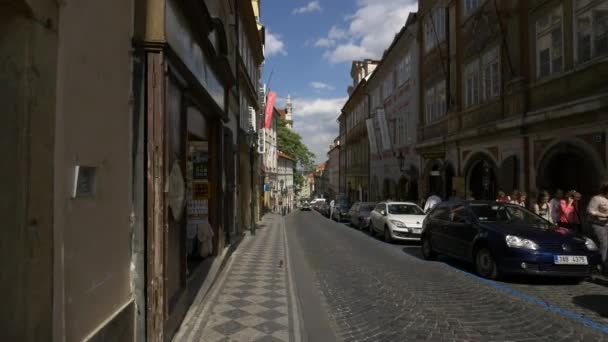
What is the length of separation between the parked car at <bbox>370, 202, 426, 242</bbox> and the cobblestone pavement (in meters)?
5.07

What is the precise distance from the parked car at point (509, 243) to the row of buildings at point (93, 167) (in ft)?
19.3

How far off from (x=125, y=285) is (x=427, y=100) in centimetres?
2325

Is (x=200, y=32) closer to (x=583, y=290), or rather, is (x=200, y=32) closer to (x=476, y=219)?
(x=476, y=219)

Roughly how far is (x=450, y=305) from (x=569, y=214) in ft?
19.3

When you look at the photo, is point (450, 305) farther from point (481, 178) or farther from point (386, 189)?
point (386, 189)

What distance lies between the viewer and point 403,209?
1869 cm

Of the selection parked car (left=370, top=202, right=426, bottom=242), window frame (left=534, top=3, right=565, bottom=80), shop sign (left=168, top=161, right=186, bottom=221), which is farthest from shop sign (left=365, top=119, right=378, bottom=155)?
shop sign (left=168, top=161, right=186, bottom=221)

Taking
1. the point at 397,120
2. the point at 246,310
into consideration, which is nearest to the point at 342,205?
the point at 397,120

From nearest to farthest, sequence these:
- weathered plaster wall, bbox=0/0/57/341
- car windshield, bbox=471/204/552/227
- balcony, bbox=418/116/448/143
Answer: weathered plaster wall, bbox=0/0/57/341, car windshield, bbox=471/204/552/227, balcony, bbox=418/116/448/143

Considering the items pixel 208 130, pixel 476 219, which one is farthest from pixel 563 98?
pixel 208 130

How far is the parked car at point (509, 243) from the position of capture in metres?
8.61

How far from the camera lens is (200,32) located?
7387 millimetres

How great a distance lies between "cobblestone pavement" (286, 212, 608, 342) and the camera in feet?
18.8

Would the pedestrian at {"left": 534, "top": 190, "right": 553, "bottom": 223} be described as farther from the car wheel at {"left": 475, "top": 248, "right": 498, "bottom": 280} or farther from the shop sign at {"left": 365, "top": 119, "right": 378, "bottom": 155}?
the shop sign at {"left": 365, "top": 119, "right": 378, "bottom": 155}
